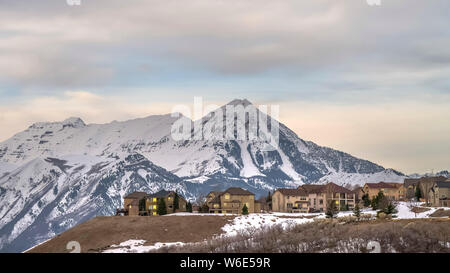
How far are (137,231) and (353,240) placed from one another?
227ft

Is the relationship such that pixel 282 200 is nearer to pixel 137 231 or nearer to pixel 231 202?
pixel 231 202

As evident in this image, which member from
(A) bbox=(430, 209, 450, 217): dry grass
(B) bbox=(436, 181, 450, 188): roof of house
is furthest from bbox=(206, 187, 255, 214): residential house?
(A) bbox=(430, 209, 450, 217): dry grass

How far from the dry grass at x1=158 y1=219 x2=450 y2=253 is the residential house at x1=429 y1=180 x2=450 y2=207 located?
111m

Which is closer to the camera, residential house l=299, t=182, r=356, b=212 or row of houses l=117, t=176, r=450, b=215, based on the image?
row of houses l=117, t=176, r=450, b=215

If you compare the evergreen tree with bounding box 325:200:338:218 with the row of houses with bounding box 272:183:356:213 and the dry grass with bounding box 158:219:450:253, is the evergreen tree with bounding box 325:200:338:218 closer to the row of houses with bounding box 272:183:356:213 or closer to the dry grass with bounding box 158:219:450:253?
the row of houses with bounding box 272:183:356:213

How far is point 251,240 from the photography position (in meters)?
73.6

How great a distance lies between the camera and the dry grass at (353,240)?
198 feet

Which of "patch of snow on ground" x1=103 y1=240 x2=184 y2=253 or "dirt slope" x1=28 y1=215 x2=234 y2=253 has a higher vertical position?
"dirt slope" x1=28 y1=215 x2=234 y2=253

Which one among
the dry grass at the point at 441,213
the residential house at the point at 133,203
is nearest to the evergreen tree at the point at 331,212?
the dry grass at the point at 441,213

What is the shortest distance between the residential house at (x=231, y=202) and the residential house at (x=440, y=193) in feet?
161

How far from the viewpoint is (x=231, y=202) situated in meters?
191

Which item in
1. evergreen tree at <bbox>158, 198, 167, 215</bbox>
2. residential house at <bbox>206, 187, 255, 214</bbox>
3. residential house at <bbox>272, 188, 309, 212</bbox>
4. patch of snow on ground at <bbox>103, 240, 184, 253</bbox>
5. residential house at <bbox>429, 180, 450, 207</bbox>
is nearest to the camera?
patch of snow on ground at <bbox>103, 240, 184, 253</bbox>

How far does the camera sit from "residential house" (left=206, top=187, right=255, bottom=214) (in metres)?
190
